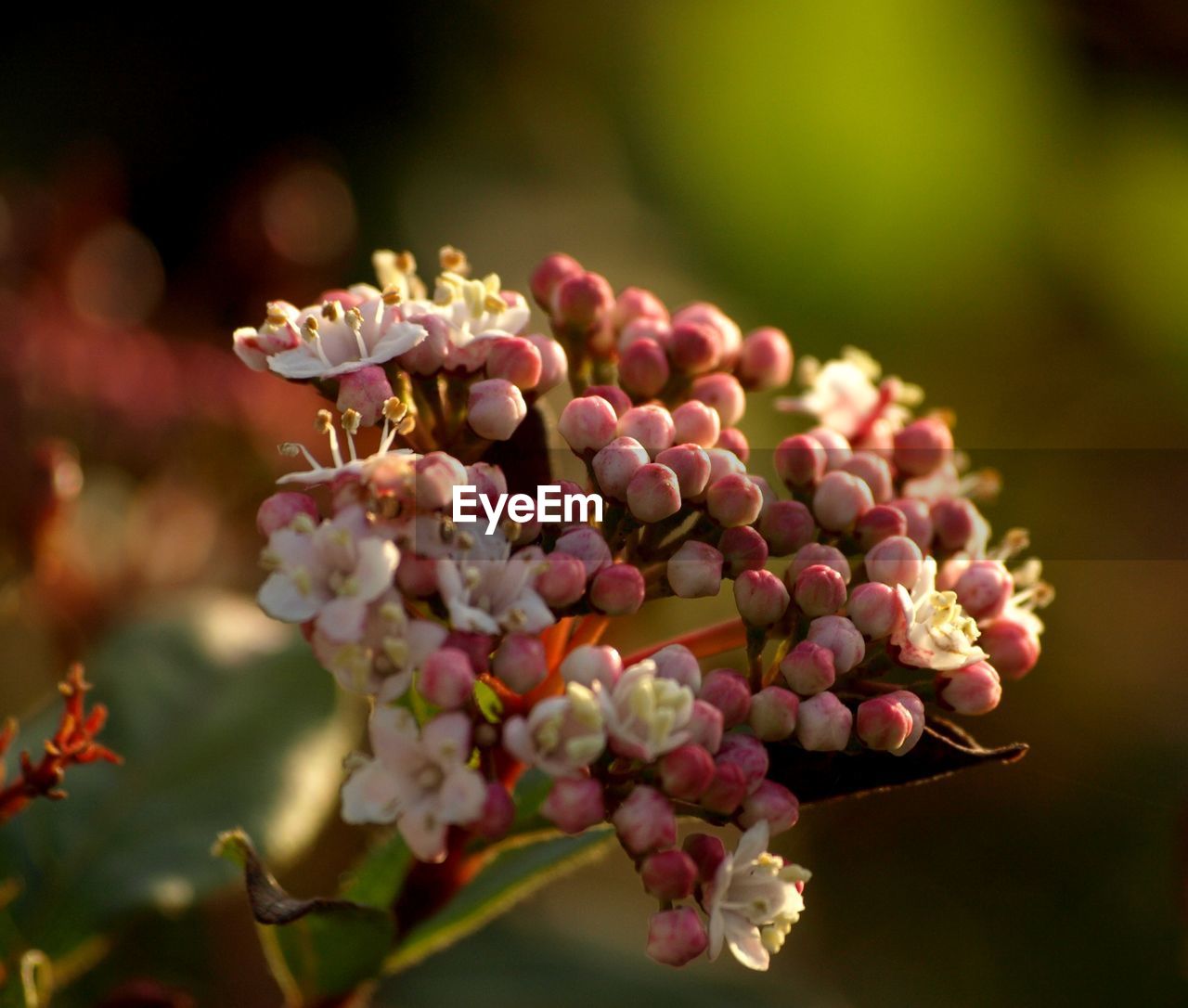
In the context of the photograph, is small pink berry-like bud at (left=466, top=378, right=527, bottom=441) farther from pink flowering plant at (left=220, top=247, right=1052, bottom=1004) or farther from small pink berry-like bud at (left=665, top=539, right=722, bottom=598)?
small pink berry-like bud at (left=665, top=539, right=722, bottom=598)

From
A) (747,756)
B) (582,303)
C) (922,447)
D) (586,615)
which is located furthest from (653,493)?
(922,447)

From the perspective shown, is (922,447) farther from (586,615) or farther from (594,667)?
(594,667)

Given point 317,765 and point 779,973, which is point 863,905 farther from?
point 317,765

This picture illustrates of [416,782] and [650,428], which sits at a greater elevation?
[650,428]

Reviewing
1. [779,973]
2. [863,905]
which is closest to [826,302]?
[863,905]


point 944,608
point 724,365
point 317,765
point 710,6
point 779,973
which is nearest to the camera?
point 944,608

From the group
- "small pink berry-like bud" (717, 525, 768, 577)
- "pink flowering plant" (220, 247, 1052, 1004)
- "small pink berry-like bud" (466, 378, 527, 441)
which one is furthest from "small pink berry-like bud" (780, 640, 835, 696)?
"small pink berry-like bud" (466, 378, 527, 441)

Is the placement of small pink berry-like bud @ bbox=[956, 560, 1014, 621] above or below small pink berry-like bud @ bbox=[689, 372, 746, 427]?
below
